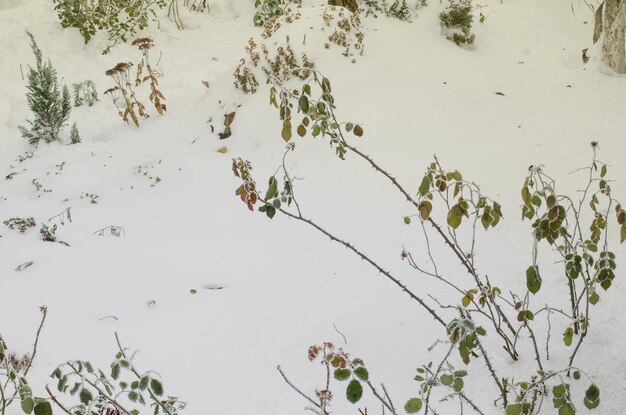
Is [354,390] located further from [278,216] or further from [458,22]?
[458,22]

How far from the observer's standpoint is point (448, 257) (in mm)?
3230

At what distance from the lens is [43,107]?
520 cm

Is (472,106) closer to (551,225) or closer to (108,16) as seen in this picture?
(551,225)

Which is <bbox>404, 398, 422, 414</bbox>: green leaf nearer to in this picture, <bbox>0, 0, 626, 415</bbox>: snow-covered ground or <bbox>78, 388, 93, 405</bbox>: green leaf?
<bbox>78, 388, 93, 405</bbox>: green leaf

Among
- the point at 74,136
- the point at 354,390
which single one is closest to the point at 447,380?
the point at 354,390

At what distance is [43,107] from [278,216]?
2.97m

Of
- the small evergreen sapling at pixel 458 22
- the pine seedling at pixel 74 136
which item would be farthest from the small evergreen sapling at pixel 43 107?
the small evergreen sapling at pixel 458 22

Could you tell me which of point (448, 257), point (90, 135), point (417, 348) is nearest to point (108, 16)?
point (90, 135)

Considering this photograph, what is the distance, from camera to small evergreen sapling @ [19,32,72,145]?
5.14m

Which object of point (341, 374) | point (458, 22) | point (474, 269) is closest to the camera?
point (341, 374)

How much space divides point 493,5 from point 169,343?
21.8ft

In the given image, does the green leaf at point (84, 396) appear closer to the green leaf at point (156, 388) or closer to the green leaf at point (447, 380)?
the green leaf at point (156, 388)

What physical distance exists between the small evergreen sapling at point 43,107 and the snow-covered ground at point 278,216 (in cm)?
19

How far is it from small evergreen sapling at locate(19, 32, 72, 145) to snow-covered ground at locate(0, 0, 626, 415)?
0.19 metres
